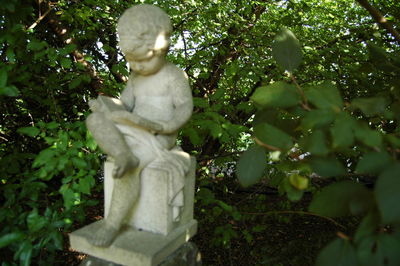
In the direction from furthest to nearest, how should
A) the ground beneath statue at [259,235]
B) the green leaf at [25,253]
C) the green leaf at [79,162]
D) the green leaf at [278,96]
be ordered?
the ground beneath statue at [259,235] < the green leaf at [79,162] < the green leaf at [25,253] < the green leaf at [278,96]

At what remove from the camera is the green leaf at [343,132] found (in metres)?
0.71

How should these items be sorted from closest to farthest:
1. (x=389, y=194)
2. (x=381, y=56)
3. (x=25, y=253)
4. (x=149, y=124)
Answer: (x=389, y=194)
(x=381, y=56)
(x=149, y=124)
(x=25, y=253)

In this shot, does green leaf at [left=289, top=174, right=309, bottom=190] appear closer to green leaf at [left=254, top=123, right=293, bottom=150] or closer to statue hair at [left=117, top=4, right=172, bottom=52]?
green leaf at [left=254, top=123, right=293, bottom=150]

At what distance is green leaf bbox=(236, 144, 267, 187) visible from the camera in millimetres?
862

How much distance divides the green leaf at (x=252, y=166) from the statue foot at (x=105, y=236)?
0.91 metres

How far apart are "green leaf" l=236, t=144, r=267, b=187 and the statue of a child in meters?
0.69

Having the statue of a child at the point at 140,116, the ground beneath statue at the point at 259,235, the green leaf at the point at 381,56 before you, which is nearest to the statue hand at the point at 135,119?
the statue of a child at the point at 140,116

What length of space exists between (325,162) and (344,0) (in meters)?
4.04

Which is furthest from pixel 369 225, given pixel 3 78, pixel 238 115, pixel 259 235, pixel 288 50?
pixel 259 235

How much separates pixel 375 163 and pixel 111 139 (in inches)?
42.4

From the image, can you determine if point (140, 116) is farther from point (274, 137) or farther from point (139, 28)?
point (274, 137)

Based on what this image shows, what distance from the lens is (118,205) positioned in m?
1.53

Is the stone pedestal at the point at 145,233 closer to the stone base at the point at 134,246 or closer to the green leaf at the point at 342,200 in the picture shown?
the stone base at the point at 134,246

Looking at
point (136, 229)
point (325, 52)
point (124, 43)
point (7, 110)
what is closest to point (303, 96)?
point (124, 43)
